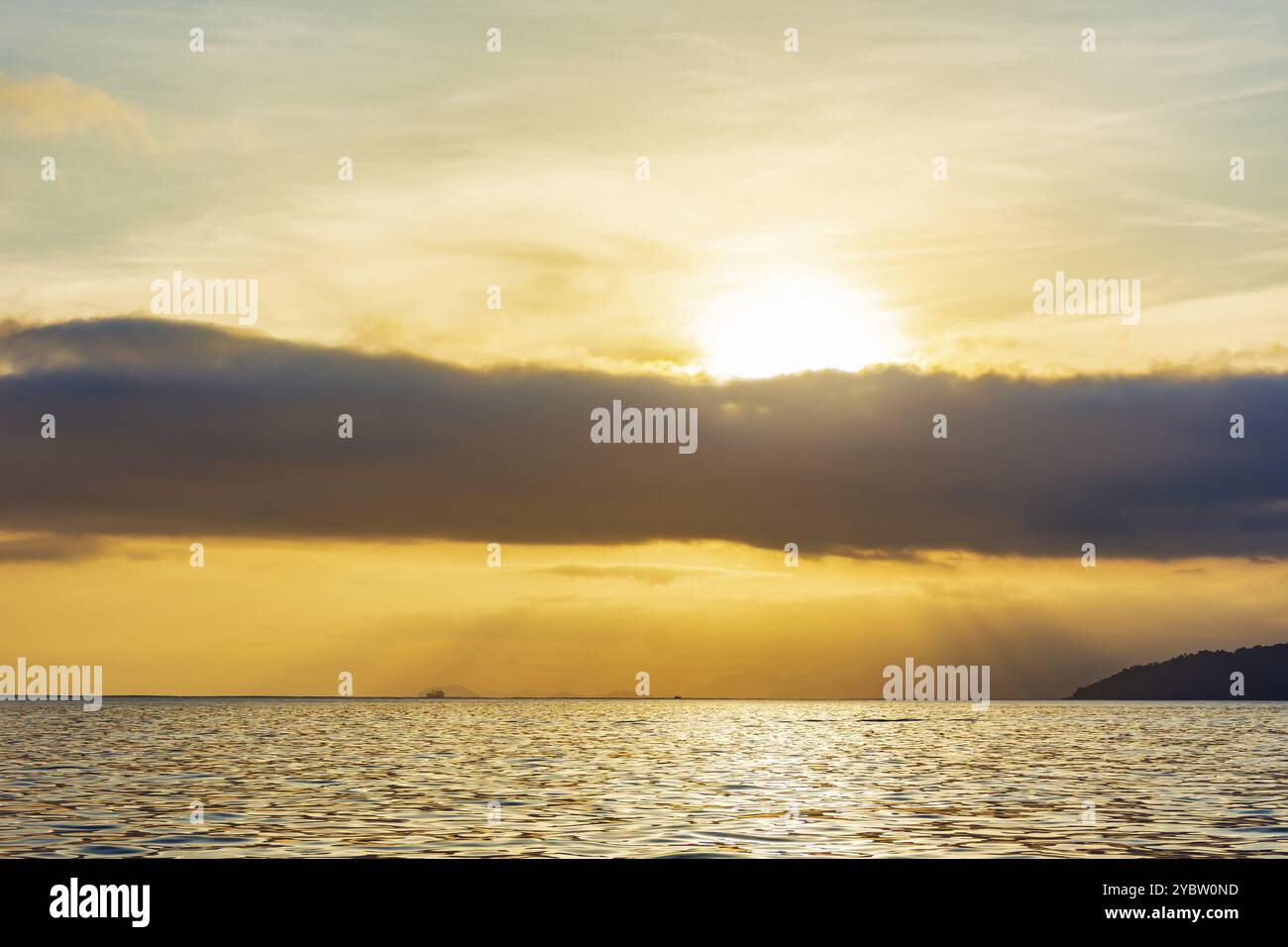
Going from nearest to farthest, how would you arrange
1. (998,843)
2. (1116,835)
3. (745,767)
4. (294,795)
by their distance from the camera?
(998,843) < (1116,835) < (294,795) < (745,767)

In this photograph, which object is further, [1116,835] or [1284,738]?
[1284,738]

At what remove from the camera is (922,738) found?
490ft

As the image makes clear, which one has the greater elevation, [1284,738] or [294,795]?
[294,795]
